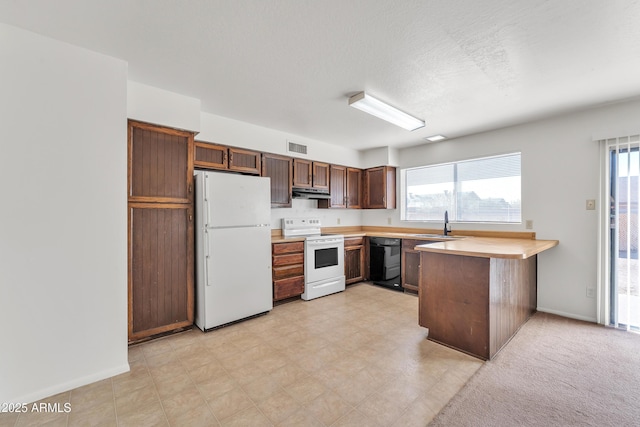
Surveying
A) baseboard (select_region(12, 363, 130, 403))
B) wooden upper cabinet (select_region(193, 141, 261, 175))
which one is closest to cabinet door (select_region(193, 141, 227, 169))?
wooden upper cabinet (select_region(193, 141, 261, 175))

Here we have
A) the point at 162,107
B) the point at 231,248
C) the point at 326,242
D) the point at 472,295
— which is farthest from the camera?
the point at 326,242

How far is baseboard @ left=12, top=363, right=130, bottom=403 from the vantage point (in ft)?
5.96

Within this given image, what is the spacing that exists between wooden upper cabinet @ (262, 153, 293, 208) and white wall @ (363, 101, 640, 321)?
312 centimetres

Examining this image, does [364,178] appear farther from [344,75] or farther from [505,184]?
[344,75]

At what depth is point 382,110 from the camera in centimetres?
306

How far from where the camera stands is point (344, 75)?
2.41 m

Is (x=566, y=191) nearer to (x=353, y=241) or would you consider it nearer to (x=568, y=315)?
(x=568, y=315)

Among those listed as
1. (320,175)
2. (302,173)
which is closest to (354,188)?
(320,175)

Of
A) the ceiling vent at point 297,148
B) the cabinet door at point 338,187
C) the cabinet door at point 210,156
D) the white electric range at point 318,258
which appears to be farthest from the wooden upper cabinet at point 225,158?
the cabinet door at point 338,187

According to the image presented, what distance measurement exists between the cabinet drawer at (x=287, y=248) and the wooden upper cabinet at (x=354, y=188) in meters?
1.57

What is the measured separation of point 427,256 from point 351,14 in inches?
85.1

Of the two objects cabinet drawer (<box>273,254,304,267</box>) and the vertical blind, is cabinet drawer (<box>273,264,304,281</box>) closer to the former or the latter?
cabinet drawer (<box>273,254,304,267</box>)

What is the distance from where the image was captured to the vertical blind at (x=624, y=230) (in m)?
2.83

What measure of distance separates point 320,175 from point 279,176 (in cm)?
87
